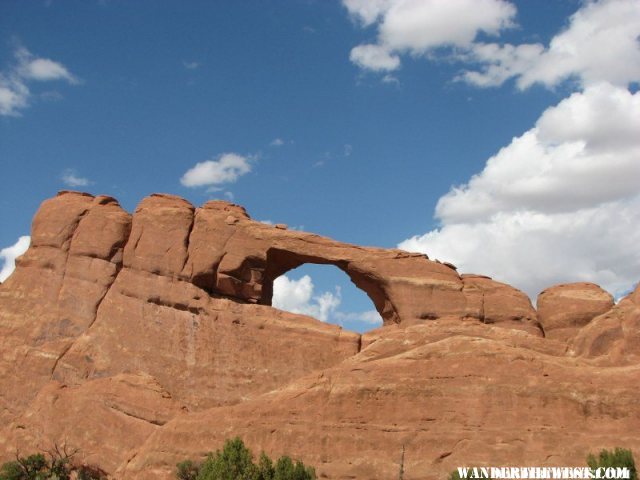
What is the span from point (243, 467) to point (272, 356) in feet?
33.7

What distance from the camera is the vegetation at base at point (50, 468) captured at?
123ft

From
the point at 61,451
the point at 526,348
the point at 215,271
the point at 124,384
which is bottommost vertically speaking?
the point at 61,451

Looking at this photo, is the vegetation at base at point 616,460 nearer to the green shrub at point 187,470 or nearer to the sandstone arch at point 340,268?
the sandstone arch at point 340,268

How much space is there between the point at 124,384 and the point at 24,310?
8.27 m

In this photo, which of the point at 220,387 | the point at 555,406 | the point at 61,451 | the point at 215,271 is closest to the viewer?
the point at 555,406

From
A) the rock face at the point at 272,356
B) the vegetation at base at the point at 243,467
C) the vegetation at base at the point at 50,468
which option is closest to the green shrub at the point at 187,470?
the vegetation at base at the point at 243,467

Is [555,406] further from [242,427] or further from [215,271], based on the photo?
[215,271]

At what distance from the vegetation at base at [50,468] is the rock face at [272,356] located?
25.8 inches

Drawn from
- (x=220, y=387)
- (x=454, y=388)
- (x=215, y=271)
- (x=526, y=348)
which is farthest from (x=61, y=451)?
(x=526, y=348)

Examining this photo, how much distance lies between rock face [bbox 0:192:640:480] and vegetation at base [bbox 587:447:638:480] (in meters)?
2.01

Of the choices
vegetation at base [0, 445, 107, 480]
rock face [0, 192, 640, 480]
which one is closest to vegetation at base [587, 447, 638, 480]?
rock face [0, 192, 640, 480]

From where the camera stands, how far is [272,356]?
144 ft

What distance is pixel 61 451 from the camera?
131 ft

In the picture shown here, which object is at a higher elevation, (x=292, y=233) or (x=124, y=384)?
(x=292, y=233)
